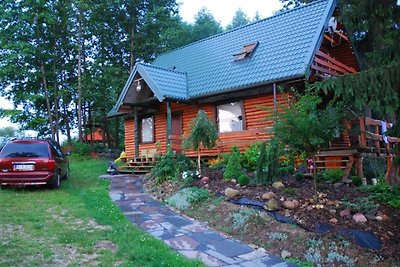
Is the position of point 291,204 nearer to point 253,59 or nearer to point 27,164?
point 27,164

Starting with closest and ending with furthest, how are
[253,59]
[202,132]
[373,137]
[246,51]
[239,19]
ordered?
[202,132], [373,137], [253,59], [246,51], [239,19]

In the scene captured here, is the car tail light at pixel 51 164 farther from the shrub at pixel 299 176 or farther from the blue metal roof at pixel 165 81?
the shrub at pixel 299 176

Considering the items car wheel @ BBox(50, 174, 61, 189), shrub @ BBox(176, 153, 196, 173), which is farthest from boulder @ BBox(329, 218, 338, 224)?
car wheel @ BBox(50, 174, 61, 189)

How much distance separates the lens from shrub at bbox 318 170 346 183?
9.38 metres

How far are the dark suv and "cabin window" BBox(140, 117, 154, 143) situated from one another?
7906 millimetres

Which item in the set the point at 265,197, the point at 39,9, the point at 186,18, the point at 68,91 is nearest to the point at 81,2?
the point at 39,9

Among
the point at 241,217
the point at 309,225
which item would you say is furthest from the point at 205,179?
the point at 309,225

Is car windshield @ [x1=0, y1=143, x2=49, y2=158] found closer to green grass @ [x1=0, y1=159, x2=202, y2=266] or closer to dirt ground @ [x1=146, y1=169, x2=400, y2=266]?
Result: green grass @ [x1=0, y1=159, x2=202, y2=266]

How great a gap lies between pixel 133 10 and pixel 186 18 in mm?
10360

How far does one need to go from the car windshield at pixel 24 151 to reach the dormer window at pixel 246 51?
29.5ft

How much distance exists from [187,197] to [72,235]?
10.6ft

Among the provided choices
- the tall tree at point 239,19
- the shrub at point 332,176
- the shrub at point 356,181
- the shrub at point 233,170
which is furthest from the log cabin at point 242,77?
the tall tree at point 239,19

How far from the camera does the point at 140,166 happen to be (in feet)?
51.6

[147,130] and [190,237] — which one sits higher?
[147,130]
